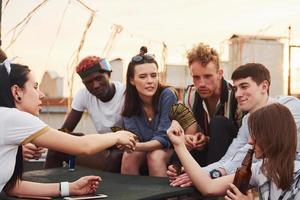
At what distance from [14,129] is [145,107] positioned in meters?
1.42

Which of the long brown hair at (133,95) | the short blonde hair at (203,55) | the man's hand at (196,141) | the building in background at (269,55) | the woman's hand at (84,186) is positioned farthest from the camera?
the building in background at (269,55)

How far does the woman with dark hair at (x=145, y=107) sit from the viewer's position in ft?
10.2

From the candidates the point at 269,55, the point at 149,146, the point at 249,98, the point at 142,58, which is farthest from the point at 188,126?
the point at 269,55

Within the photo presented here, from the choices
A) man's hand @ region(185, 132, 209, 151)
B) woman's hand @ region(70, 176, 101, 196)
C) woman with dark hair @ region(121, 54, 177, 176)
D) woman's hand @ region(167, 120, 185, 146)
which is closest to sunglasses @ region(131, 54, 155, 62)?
woman with dark hair @ region(121, 54, 177, 176)

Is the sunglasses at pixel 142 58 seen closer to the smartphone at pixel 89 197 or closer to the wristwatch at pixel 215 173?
the wristwatch at pixel 215 173

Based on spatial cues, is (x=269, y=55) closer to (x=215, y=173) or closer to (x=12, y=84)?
(x=215, y=173)

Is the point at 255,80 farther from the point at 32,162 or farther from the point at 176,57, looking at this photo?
the point at 176,57

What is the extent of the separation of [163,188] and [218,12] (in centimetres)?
367

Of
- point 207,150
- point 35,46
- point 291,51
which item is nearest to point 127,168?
point 207,150

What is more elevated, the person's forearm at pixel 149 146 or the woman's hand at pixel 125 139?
the woman's hand at pixel 125 139

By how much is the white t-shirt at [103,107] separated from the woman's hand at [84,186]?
1.44m

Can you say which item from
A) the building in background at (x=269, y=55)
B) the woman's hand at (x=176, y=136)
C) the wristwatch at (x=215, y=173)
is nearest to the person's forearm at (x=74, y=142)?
the woman's hand at (x=176, y=136)

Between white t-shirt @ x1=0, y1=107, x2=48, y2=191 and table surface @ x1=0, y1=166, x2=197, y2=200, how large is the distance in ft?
0.71

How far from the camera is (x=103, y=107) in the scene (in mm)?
3795
